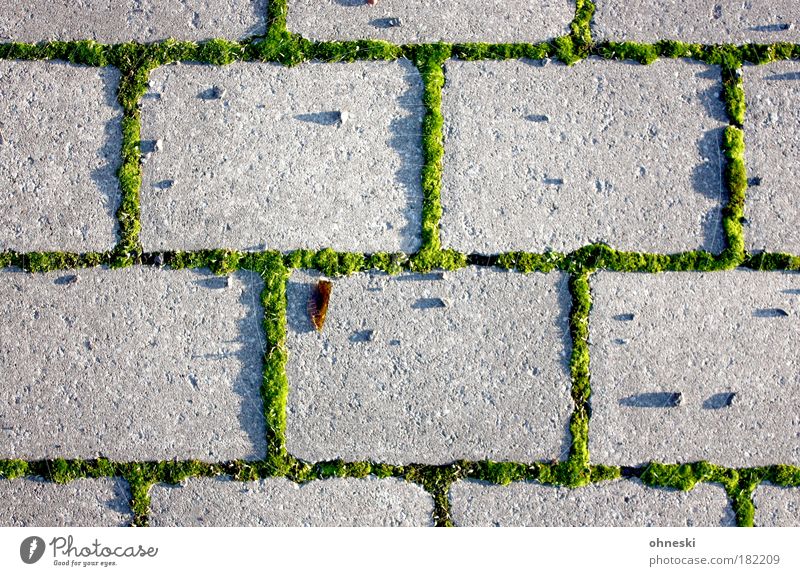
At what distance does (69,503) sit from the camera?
3010 mm

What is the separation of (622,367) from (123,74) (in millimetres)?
2679

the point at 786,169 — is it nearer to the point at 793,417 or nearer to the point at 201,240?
the point at 793,417

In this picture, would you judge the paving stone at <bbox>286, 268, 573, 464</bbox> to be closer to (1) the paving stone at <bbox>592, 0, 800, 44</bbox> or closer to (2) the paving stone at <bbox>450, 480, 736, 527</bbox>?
(2) the paving stone at <bbox>450, 480, 736, 527</bbox>

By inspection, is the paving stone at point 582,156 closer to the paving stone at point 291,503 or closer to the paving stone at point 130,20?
the paving stone at point 130,20

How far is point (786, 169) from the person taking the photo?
3.02 meters

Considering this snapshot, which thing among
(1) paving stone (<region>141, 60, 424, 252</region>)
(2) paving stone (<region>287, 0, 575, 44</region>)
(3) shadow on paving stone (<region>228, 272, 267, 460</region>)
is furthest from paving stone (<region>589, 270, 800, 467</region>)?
(3) shadow on paving stone (<region>228, 272, 267, 460</region>)

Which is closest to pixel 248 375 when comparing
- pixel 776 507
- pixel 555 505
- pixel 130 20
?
pixel 555 505

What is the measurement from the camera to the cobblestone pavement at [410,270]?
2957 millimetres

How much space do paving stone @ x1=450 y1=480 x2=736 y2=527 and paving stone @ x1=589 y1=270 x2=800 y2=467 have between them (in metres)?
0.16

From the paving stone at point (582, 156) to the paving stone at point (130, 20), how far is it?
1029 mm

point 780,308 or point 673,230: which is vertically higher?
point 673,230

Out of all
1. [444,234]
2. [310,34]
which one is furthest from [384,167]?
[310,34]
